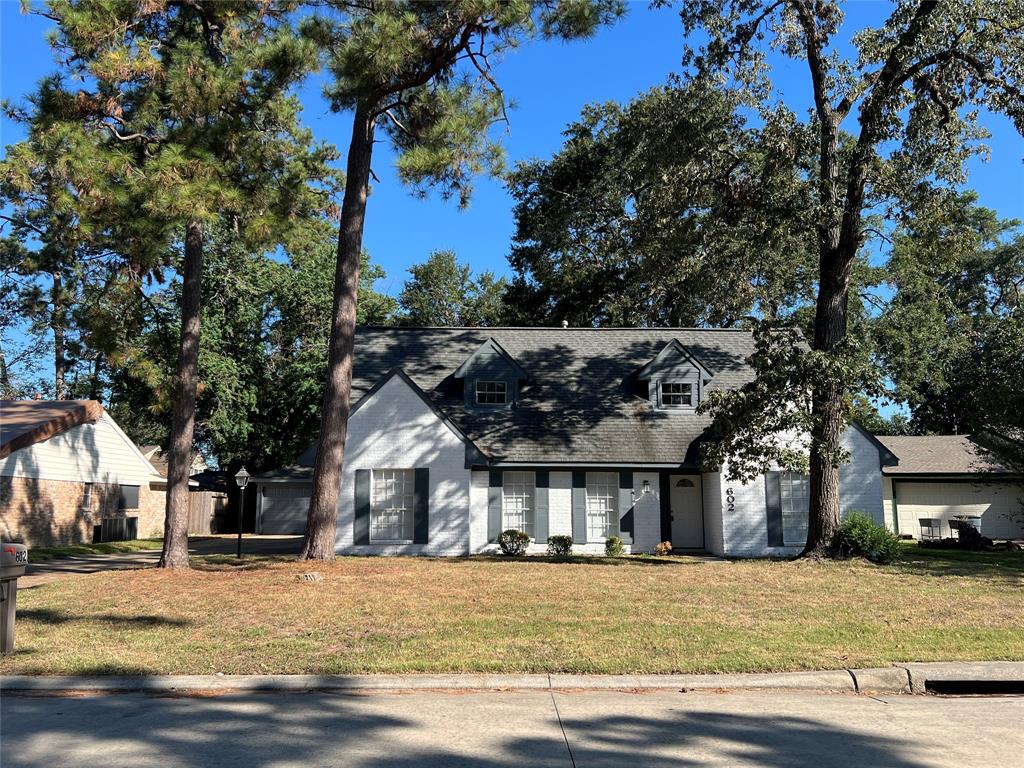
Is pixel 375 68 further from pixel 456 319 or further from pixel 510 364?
pixel 456 319

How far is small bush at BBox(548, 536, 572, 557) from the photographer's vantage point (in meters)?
19.7

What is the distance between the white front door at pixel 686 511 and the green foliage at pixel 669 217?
5326 millimetres

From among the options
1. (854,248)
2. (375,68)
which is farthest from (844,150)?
(375,68)

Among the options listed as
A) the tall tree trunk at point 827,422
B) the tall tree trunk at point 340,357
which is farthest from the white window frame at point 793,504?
the tall tree trunk at point 340,357

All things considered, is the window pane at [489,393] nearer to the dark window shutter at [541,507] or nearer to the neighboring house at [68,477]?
the dark window shutter at [541,507]

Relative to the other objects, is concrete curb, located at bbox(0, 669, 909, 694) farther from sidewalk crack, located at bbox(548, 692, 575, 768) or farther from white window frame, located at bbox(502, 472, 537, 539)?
white window frame, located at bbox(502, 472, 537, 539)

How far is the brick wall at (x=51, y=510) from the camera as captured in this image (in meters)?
21.7

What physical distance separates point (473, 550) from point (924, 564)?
10.4 metres

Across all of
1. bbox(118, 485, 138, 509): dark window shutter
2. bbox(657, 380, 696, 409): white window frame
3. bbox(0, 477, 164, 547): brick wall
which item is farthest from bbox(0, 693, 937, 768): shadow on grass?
bbox(118, 485, 138, 509): dark window shutter

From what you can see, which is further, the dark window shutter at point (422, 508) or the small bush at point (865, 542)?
the dark window shutter at point (422, 508)

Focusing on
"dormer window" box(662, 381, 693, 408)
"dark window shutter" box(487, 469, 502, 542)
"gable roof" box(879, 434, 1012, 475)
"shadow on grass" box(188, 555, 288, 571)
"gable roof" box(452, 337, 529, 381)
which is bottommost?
Answer: "shadow on grass" box(188, 555, 288, 571)

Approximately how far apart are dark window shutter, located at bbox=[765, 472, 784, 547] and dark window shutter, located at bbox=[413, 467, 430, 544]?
8.83 metres

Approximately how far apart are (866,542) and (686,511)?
5.84m

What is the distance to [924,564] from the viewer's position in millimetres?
15750
